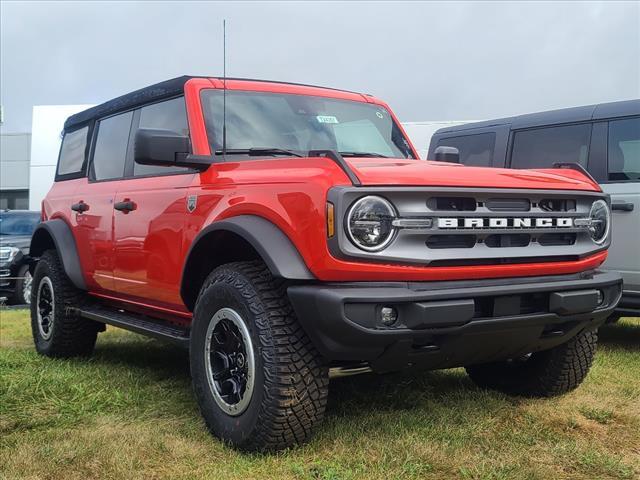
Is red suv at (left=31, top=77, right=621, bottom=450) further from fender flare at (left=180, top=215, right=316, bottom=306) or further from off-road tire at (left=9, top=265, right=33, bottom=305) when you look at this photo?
off-road tire at (left=9, top=265, right=33, bottom=305)

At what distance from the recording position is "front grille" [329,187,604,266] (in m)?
2.81

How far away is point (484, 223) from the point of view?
3.00 meters

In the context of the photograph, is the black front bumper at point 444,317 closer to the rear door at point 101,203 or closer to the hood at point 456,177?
the hood at point 456,177

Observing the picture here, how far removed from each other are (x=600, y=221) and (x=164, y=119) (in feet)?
8.69

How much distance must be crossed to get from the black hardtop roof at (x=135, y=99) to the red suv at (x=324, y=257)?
0.04m

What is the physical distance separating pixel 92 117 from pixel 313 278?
3.50 meters

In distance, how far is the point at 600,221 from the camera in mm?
3527

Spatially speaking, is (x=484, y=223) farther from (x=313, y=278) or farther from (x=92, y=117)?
(x=92, y=117)

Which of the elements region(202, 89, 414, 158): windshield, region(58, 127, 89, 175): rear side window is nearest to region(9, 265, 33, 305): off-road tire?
region(58, 127, 89, 175): rear side window

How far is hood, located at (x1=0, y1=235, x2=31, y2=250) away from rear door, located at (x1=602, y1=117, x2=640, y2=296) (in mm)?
8515

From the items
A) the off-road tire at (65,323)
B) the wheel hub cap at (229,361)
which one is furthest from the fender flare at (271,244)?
the off-road tire at (65,323)

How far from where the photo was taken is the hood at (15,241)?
10641 millimetres

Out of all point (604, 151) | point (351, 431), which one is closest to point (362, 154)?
point (351, 431)

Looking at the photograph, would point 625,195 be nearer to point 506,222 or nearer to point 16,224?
point 506,222
